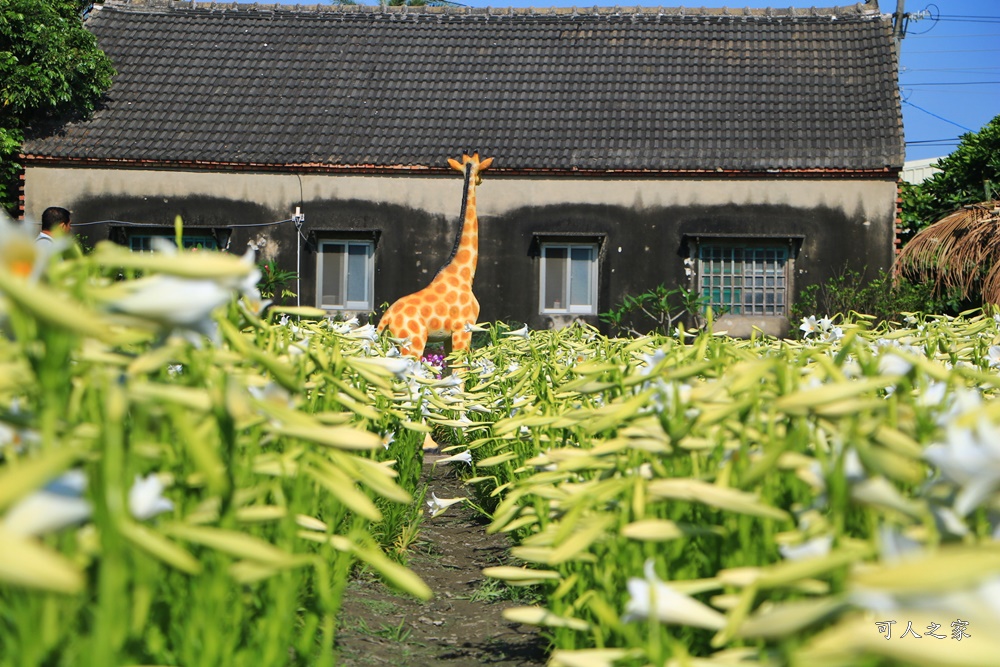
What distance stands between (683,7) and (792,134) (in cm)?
403

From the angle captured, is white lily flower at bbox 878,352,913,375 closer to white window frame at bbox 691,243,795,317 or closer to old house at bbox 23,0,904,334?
old house at bbox 23,0,904,334

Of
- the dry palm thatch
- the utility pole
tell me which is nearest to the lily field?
the dry palm thatch

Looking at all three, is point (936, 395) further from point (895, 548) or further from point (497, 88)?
point (497, 88)

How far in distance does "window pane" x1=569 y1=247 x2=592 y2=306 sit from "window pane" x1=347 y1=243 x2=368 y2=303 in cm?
315

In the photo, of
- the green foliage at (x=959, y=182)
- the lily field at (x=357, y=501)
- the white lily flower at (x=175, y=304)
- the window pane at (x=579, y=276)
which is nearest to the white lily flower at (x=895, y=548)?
the lily field at (x=357, y=501)

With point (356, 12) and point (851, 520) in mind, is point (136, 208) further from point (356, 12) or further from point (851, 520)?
point (851, 520)

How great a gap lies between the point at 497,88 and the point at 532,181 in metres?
2.50

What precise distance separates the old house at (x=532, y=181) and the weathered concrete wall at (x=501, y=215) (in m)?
0.03

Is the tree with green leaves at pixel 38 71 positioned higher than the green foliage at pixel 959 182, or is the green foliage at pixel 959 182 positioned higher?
the tree with green leaves at pixel 38 71

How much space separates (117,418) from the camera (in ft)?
3.93

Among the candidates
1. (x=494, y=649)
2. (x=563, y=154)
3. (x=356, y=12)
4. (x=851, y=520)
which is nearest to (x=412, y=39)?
(x=356, y=12)

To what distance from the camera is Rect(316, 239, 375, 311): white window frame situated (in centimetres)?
1593

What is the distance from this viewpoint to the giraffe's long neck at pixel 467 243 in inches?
390

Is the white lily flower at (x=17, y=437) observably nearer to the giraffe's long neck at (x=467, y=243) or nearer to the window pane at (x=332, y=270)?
the giraffe's long neck at (x=467, y=243)
